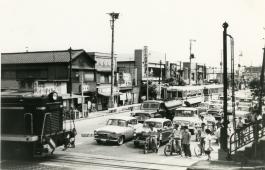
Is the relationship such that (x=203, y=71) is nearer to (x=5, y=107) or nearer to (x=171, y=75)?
(x=171, y=75)

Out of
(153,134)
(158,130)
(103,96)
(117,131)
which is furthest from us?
(103,96)

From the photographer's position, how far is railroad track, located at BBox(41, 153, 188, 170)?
1580 cm

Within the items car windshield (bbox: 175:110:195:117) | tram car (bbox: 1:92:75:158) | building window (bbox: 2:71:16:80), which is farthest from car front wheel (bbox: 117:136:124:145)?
building window (bbox: 2:71:16:80)

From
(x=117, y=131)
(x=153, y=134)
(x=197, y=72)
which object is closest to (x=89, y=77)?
(x=117, y=131)

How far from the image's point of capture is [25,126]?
54.4 feet

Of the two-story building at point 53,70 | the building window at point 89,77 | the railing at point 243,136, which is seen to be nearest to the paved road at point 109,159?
the railing at point 243,136

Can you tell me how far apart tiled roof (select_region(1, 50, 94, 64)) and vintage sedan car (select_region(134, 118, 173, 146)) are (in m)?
23.6

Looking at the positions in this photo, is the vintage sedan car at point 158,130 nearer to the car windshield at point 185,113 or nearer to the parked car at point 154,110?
the car windshield at point 185,113

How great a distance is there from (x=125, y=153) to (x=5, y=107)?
637 cm

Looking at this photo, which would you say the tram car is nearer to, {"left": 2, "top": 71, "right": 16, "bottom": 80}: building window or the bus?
{"left": 2, "top": 71, "right": 16, "bottom": 80}: building window

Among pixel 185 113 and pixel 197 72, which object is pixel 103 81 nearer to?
pixel 185 113

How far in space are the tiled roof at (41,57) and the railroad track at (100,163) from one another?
27.6 metres

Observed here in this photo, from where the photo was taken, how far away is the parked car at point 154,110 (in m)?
28.7

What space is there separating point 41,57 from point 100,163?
105 feet
